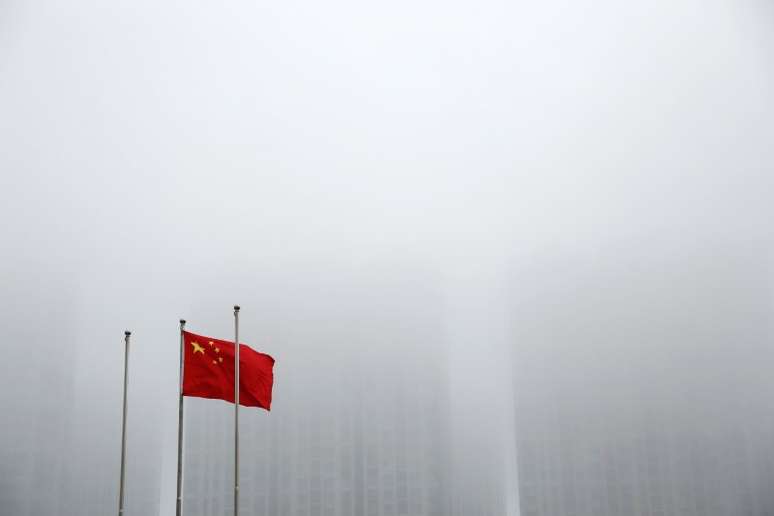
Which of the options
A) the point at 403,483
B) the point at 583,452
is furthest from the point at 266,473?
the point at 583,452

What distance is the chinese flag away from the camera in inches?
763

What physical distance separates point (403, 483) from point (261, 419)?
38.3 feet

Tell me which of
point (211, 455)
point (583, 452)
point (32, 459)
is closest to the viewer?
point (32, 459)

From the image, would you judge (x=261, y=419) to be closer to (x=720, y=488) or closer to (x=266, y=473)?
(x=266, y=473)

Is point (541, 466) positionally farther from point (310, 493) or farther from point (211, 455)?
point (211, 455)

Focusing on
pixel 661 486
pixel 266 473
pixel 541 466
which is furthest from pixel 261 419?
pixel 661 486

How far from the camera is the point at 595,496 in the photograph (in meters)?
62.6

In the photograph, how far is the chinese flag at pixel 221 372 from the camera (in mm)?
19375

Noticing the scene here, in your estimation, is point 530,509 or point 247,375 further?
point 530,509

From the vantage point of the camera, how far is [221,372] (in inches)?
782

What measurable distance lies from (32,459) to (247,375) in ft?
121

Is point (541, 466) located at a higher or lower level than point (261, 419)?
lower

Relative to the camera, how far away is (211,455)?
57344 millimetres

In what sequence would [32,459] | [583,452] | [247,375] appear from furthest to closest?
[583,452], [32,459], [247,375]
